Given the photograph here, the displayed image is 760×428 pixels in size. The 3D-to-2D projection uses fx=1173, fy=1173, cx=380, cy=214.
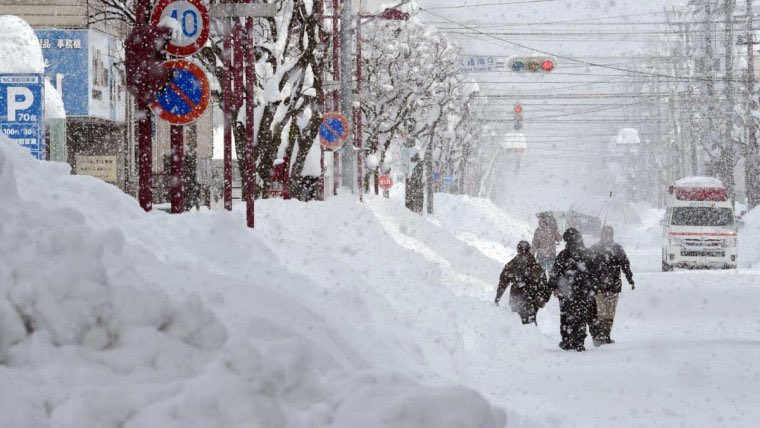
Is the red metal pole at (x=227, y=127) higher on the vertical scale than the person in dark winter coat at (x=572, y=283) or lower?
higher

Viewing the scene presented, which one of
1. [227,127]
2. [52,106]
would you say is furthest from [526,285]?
[52,106]

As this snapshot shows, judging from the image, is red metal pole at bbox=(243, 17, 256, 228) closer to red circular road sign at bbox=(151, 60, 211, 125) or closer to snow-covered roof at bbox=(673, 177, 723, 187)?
red circular road sign at bbox=(151, 60, 211, 125)

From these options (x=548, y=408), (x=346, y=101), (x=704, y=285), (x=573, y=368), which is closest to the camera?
→ (x=548, y=408)

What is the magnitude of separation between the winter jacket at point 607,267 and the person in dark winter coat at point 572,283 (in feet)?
0.31

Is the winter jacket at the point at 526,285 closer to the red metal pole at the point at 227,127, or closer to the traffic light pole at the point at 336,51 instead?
the red metal pole at the point at 227,127

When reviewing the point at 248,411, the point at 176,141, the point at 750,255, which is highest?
the point at 176,141

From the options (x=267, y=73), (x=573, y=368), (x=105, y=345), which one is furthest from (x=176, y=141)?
(x=267, y=73)

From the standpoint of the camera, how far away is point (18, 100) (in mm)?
16391

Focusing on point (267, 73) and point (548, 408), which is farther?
point (267, 73)

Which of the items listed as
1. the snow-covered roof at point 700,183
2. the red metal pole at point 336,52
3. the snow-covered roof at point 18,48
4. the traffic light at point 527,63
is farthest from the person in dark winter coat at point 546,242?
the traffic light at point 527,63

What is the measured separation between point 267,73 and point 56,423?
21.4 meters

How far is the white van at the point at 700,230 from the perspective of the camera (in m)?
31.0

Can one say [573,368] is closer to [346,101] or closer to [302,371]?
[302,371]

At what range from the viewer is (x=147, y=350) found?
5.53 m
